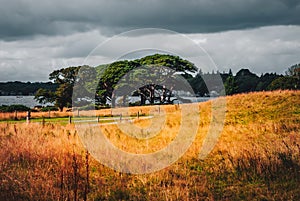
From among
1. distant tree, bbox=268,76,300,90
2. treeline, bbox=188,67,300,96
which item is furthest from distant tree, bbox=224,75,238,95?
distant tree, bbox=268,76,300,90

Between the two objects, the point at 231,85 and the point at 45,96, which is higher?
the point at 231,85

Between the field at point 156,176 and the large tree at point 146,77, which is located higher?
the large tree at point 146,77

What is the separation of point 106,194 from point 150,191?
3.03ft

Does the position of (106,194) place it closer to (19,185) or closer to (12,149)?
(19,185)

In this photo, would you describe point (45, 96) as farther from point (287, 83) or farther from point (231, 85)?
point (287, 83)

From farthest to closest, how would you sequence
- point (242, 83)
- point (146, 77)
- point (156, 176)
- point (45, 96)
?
point (242, 83), point (45, 96), point (146, 77), point (156, 176)

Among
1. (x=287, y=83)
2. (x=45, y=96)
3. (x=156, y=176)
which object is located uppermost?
(x=287, y=83)

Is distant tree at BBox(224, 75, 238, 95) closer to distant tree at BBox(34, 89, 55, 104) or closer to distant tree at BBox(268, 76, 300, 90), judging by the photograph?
distant tree at BBox(268, 76, 300, 90)

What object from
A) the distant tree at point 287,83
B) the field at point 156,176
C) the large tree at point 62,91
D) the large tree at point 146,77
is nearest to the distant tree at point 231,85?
the distant tree at point 287,83

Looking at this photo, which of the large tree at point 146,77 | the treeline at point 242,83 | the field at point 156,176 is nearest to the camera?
the field at point 156,176

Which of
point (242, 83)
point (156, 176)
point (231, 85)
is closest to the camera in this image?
point (156, 176)

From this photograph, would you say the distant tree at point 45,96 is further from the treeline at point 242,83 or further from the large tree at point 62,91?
the treeline at point 242,83

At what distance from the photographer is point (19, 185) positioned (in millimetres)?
7762

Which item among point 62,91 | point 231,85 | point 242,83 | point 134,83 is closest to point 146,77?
point 134,83
